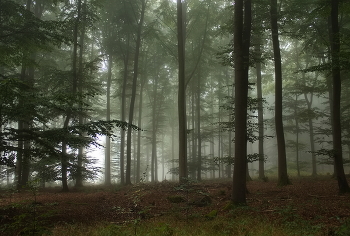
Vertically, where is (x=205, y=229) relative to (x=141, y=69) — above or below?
below

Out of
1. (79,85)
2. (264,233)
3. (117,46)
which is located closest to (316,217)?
(264,233)

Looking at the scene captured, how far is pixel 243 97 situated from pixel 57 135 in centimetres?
645

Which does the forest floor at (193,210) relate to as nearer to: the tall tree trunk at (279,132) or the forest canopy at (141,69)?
the forest canopy at (141,69)

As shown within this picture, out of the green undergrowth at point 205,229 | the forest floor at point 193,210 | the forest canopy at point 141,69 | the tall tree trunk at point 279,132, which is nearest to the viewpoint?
the green undergrowth at point 205,229

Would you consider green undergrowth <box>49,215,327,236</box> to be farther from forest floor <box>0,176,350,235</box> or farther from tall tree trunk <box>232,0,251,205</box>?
tall tree trunk <box>232,0,251,205</box>

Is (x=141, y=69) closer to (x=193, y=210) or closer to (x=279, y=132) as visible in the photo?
(x=279, y=132)

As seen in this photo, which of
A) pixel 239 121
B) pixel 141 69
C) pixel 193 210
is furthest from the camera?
pixel 141 69

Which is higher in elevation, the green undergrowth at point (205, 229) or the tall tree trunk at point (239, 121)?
the tall tree trunk at point (239, 121)

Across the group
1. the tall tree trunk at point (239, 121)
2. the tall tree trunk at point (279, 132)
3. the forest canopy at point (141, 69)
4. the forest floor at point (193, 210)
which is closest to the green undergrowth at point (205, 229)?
the forest floor at point (193, 210)

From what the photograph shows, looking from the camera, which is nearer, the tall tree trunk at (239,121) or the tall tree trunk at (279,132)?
the tall tree trunk at (239,121)

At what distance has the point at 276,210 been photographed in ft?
25.2

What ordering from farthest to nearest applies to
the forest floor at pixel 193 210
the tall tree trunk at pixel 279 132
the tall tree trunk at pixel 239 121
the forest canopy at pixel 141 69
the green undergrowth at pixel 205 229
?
the tall tree trunk at pixel 279 132, the tall tree trunk at pixel 239 121, the forest canopy at pixel 141 69, the forest floor at pixel 193 210, the green undergrowth at pixel 205 229

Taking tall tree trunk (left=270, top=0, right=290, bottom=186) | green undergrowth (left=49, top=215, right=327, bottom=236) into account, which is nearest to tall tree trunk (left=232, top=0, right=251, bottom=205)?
green undergrowth (left=49, top=215, right=327, bottom=236)

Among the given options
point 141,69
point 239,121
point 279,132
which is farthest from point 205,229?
point 141,69
